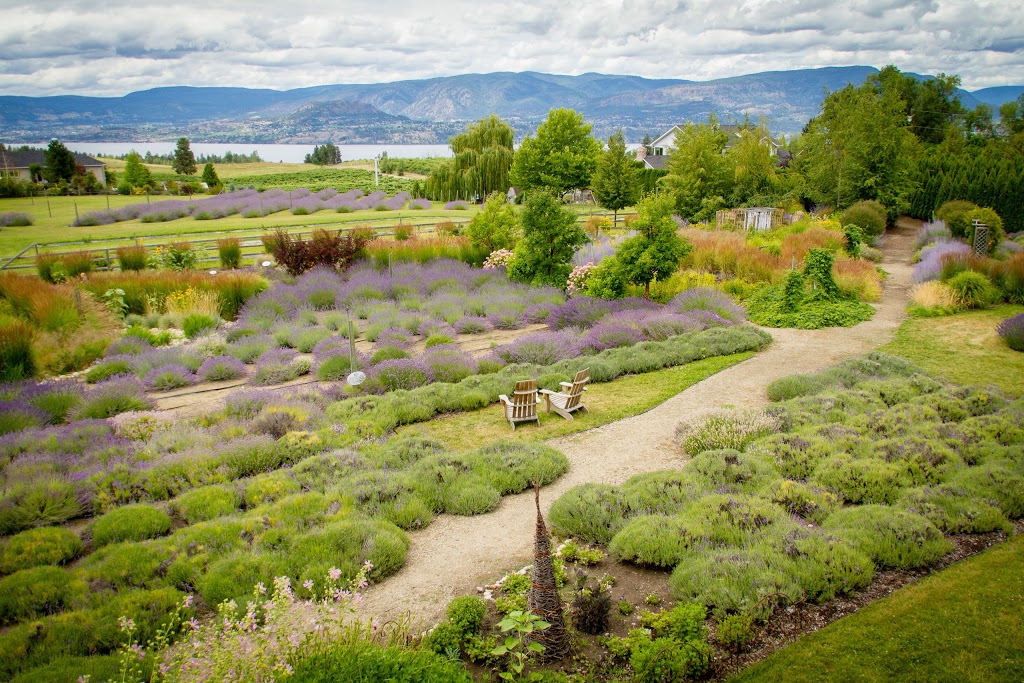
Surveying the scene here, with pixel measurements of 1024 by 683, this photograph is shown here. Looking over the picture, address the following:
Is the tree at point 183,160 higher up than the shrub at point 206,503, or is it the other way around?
the tree at point 183,160

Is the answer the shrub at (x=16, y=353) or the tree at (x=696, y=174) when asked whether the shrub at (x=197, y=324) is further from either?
the tree at (x=696, y=174)

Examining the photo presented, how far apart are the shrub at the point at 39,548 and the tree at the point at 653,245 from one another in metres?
12.9

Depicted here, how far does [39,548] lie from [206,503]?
1509 mm

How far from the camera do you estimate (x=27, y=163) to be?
56188mm

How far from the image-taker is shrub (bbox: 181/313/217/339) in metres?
14.8

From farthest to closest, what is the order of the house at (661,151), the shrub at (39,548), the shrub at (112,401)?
the house at (661,151), the shrub at (112,401), the shrub at (39,548)

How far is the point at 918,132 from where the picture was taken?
53375mm

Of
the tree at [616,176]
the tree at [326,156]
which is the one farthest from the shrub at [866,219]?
the tree at [326,156]

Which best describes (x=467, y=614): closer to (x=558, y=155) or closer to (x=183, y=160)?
Result: (x=558, y=155)

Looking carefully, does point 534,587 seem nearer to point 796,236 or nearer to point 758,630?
point 758,630

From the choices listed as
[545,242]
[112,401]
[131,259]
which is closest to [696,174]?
[545,242]

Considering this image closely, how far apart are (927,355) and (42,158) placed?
69.9m

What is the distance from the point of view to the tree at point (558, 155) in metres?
40.8

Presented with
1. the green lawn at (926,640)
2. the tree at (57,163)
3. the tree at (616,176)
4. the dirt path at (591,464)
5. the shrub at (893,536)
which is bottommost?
the dirt path at (591,464)
